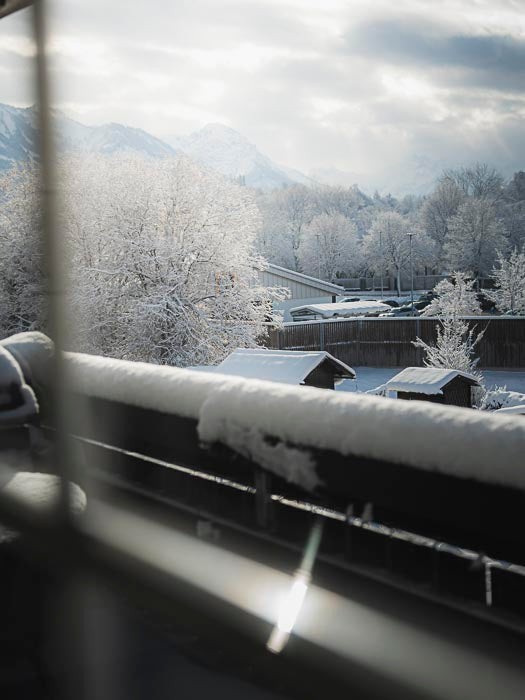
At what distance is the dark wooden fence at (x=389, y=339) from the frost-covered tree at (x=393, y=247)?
36.4 meters

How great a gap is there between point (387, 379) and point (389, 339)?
3.81 meters

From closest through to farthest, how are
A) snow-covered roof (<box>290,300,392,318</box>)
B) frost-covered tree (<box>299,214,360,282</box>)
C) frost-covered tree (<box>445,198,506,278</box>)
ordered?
snow-covered roof (<box>290,300,392,318</box>)
frost-covered tree (<box>445,198,506,278</box>)
frost-covered tree (<box>299,214,360,282</box>)

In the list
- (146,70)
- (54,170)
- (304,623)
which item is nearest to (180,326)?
(146,70)

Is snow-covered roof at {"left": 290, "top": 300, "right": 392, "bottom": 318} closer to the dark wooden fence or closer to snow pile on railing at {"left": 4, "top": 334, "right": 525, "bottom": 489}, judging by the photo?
the dark wooden fence

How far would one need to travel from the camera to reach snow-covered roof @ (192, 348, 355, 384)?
13453mm

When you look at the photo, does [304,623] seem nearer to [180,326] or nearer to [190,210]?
[180,326]

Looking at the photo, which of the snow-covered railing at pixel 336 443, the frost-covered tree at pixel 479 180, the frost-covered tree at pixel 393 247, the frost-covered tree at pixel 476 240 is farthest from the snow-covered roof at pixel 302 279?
the frost-covered tree at pixel 479 180

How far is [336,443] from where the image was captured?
7.47 feet

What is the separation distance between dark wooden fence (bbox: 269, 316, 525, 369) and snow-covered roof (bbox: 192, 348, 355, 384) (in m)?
13.5

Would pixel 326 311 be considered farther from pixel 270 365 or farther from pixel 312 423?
pixel 312 423

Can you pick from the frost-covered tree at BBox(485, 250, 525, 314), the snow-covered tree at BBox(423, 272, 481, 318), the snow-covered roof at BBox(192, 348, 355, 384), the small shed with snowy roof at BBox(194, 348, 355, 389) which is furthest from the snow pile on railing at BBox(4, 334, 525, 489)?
the frost-covered tree at BBox(485, 250, 525, 314)

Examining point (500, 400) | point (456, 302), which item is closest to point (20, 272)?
point (500, 400)

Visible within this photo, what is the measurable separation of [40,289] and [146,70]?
8356 mm

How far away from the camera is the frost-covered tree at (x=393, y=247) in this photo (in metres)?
67.6
